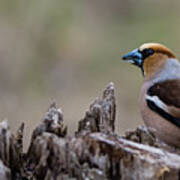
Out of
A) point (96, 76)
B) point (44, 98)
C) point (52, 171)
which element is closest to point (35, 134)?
point (52, 171)

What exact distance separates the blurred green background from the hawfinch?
2303 millimetres

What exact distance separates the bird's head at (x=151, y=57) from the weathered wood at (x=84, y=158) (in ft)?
6.46

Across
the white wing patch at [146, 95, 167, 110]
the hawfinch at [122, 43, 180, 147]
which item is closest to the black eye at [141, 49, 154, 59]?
the hawfinch at [122, 43, 180, 147]

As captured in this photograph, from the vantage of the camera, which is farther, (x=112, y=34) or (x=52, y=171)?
(x=112, y=34)

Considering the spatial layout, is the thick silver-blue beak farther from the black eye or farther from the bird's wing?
the bird's wing

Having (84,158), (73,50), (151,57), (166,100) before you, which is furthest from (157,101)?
(73,50)

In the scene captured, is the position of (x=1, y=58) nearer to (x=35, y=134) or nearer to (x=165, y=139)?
(x=165, y=139)

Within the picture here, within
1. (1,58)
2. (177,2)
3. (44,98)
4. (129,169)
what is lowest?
(129,169)

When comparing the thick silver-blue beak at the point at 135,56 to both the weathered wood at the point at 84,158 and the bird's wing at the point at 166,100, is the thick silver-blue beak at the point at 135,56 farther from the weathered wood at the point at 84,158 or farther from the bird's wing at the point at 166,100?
the weathered wood at the point at 84,158

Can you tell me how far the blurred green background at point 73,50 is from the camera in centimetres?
840

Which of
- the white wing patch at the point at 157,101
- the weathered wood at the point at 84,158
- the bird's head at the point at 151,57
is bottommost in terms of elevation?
the weathered wood at the point at 84,158

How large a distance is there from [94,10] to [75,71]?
1.54 metres

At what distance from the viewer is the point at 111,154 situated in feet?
11.9

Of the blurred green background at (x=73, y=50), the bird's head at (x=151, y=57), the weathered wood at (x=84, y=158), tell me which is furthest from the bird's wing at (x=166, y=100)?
the blurred green background at (x=73, y=50)
